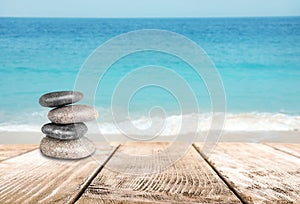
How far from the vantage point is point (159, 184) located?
1.07m

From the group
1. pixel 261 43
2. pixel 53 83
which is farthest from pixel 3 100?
pixel 261 43

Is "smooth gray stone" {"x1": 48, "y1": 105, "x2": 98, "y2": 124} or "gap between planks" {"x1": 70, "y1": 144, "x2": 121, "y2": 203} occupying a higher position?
"smooth gray stone" {"x1": 48, "y1": 105, "x2": 98, "y2": 124}

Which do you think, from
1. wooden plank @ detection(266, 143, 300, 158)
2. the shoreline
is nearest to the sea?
the shoreline

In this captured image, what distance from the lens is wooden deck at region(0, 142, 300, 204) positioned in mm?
961

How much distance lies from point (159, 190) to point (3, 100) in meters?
5.36

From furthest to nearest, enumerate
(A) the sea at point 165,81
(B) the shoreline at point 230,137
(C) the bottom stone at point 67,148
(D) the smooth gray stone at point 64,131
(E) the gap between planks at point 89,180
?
(A) the sea at point 165,81 < (B) the shoreline at point 230,137 < (D) the smooth gray stone at point 64,131 < (C) the bottom stone at point 67,148 < (E) the gap between planks at point 89,180

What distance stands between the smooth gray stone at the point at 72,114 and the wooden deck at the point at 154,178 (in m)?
0.15

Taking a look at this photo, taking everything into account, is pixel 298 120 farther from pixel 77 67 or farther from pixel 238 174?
pixel 77 67

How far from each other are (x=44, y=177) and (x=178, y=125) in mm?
2594

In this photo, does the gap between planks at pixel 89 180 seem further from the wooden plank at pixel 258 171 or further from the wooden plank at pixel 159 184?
the wooden plank at pixel 258 171

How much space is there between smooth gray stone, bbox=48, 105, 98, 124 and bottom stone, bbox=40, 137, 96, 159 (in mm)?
80

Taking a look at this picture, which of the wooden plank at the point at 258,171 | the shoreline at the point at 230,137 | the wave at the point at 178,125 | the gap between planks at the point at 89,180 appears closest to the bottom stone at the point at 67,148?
the gap between planks at the point at 89,180

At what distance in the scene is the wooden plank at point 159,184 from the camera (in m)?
0.95

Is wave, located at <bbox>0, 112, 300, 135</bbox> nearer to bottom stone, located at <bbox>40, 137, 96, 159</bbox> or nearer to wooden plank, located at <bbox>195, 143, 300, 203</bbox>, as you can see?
bottom stone, located at <bbox>40, 137, 96, 159</bbox>
